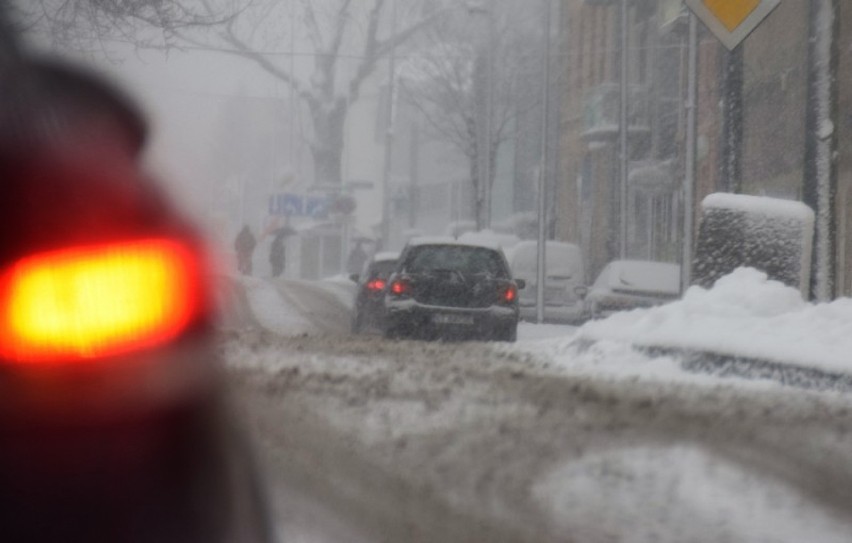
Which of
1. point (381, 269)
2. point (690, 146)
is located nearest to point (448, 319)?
point (381, 269)

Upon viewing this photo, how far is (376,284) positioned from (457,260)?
2053 mm

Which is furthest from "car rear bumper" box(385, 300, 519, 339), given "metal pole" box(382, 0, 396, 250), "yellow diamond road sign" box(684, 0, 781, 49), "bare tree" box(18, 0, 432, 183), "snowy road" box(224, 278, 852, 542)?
"metal pole" box(382, 0, 396, 250)

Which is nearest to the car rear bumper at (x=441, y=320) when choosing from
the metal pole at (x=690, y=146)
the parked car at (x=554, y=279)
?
the metal pole at (x=690, y=146)

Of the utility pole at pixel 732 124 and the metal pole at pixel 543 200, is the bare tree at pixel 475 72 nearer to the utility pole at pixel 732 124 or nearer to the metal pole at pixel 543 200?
the metal pole at pixel 543 200

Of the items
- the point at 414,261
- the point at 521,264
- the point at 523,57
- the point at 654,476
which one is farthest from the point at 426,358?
the point at 523,57

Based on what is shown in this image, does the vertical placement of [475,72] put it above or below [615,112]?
above

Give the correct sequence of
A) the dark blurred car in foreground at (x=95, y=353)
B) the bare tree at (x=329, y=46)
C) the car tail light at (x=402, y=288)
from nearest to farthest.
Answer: the dark blurred car in foreground at (x=95, y=353), the car tail light at (x=402, y=288), the bare tree at (x=329, y=46)

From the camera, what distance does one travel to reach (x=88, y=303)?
2443mm

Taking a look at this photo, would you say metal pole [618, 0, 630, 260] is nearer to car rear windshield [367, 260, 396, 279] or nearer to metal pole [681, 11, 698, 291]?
metal pole [681, 11, 698, 291]

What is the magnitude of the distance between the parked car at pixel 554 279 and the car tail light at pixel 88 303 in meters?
26.3

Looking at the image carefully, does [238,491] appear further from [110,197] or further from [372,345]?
[372,345]

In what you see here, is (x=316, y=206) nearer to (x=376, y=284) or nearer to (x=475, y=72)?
(x=475, y=72)

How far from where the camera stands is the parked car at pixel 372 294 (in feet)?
68.1

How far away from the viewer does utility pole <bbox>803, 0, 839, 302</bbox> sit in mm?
14969
